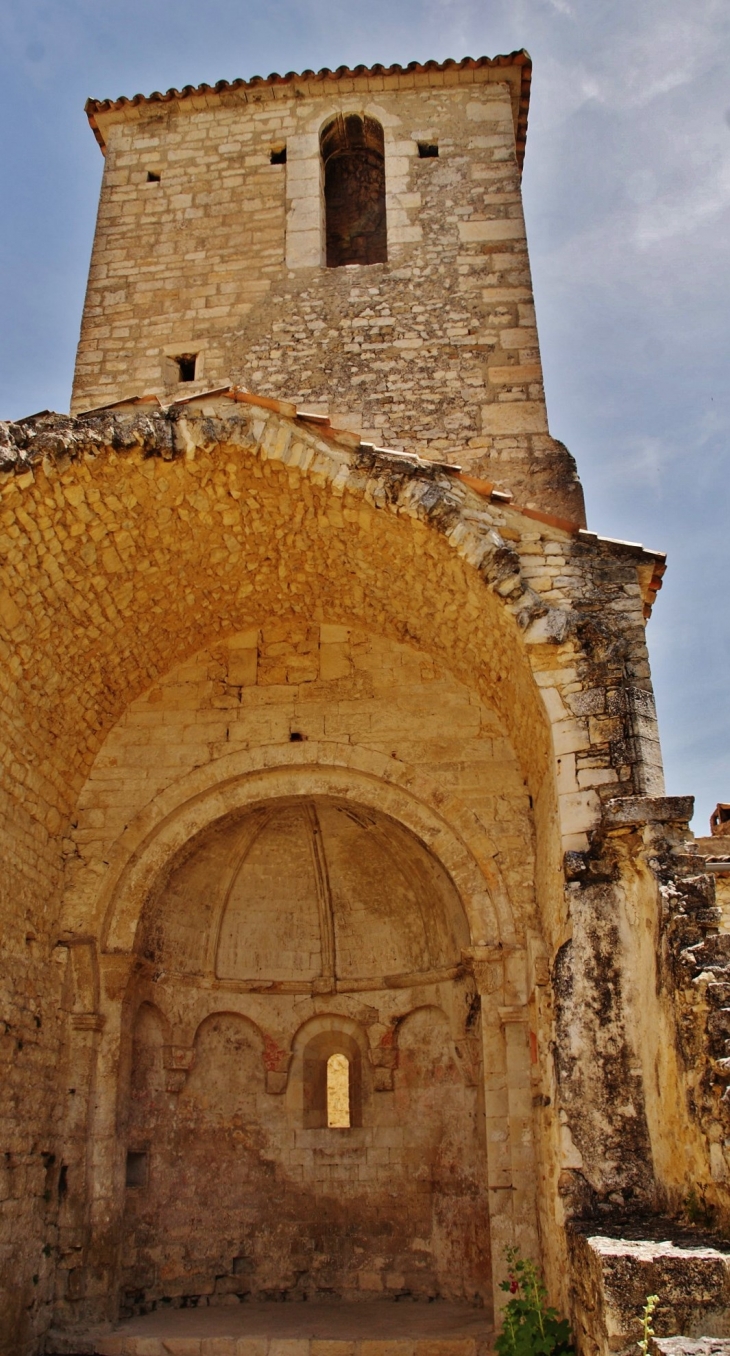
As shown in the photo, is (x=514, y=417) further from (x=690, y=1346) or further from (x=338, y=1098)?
(x=338, y=1098)

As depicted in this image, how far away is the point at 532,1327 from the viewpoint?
16.2 ft

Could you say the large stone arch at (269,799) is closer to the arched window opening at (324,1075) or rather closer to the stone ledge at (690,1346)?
the arched window opening at (324,1075)

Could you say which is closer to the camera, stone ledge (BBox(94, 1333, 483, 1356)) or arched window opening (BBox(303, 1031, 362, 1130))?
stone ledge (BBox(94, 1333, 483, 1356))

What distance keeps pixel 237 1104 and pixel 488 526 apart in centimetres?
490

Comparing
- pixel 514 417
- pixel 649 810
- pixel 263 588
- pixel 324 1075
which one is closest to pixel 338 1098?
pixel 324 1075

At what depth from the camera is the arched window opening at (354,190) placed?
10.4 metres

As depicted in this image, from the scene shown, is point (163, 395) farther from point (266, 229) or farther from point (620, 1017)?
point (620, 1017)

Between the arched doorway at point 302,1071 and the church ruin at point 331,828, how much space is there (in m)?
0.03

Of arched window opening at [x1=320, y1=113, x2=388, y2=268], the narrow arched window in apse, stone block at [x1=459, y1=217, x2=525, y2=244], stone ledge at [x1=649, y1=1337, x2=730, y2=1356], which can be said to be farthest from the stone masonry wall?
the narrow arched window in apse

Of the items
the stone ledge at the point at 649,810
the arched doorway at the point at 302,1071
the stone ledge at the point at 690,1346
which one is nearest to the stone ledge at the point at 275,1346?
the arched doorway at the point at 302,1071

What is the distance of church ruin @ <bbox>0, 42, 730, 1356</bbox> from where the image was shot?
5301mm

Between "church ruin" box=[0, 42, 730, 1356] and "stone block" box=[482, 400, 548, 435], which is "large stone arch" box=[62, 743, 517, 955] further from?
"stone block" box=[482, 400, 548, 435]

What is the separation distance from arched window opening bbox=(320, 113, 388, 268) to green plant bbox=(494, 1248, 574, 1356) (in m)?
8.95

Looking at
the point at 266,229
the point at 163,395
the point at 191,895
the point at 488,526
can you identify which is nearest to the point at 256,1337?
the point at 191,895
